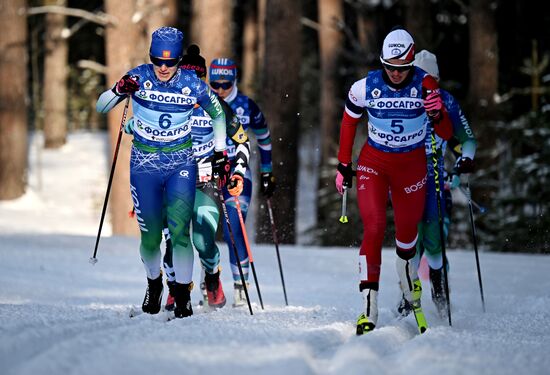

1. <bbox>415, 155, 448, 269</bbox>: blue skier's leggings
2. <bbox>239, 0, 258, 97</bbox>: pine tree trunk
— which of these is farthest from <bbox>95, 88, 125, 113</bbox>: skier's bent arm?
<bbox>239, 0, 258, 97</bbox>: pine tree trunk

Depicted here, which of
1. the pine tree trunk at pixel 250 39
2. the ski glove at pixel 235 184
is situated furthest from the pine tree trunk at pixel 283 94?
the pine tree trunk at pixel 250 39

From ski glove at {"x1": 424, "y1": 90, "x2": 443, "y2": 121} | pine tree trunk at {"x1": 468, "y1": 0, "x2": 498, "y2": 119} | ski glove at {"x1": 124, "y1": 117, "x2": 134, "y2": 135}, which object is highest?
pine tree trunk at {"x1": 468, "y1": 0, "x2": 498, "y2": 119}

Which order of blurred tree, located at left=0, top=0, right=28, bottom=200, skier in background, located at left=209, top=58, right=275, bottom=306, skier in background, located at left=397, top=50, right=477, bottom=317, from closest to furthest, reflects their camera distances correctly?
1. skier in background, located at left=397, top=50, right=477, bottom=317
2. skier in background, located at left=209, top=58, right=275, bottom=306
3. blurred tree, located at left=0, top=0, right=28, bottom=200

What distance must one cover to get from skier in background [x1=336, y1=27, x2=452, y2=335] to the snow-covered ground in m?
0.58

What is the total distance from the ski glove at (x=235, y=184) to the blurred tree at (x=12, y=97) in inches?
490

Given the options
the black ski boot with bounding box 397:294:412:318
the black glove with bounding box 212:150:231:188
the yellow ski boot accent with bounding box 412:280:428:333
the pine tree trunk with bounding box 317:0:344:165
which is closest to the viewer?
the yellow ski boot accent with bounding box 412:280:428:333

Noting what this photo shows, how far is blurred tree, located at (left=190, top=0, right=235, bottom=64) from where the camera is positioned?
16453 mm

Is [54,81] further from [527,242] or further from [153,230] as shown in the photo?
[153,230]

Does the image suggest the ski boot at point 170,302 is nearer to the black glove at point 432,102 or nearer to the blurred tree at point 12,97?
the black glove at point 432,102

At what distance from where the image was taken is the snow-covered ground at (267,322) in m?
5.52

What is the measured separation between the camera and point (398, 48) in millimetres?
7344

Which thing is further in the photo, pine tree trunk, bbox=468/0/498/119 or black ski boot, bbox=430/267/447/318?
pine tree trunk, bbox=468/0/498/119

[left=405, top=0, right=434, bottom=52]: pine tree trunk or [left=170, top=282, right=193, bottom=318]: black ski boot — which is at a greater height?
[left=405, top=0, right=434, bottom=52]: pine tree trunk

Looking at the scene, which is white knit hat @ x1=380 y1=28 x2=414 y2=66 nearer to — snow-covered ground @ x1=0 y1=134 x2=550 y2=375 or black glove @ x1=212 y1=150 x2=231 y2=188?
black glove @ x1=212 y1=150 x2=231 y2=188
